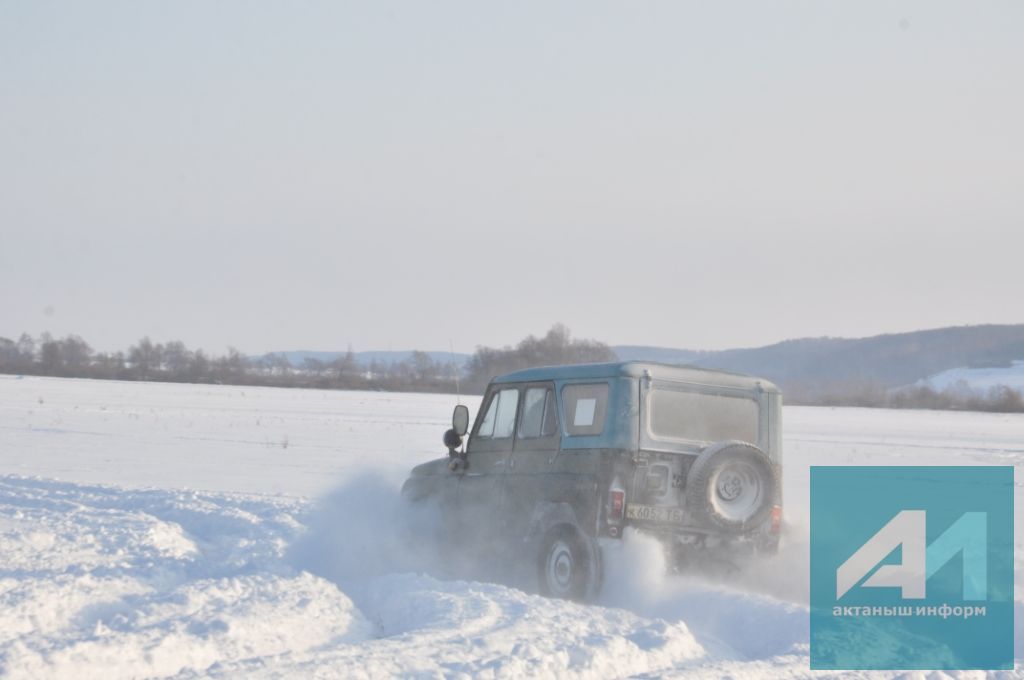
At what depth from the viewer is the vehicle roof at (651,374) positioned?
28.3 feet

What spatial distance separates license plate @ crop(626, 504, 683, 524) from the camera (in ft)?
27.3

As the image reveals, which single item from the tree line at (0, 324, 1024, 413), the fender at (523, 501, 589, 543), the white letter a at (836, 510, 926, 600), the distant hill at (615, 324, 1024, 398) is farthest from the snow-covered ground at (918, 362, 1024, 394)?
the fender at (523, 501, 589, 543)

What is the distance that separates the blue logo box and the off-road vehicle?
0.97m

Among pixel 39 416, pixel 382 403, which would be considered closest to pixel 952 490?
pixel 39 416

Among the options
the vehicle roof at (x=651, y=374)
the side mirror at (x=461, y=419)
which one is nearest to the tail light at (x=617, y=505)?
the vehicle roof at (x=651, y=374)

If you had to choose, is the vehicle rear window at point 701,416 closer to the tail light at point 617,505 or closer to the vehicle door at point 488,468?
the tail light at point 617,505

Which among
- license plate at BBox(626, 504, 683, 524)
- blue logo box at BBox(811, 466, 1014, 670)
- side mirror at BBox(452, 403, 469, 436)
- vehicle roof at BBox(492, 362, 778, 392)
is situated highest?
vehicle roof at BBox(492, 362, 778, 392)

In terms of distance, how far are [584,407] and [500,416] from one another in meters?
1.30

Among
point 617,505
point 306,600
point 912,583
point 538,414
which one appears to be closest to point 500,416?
point 538,414

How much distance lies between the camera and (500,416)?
10.0 meters

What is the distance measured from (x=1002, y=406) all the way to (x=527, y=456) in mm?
62459

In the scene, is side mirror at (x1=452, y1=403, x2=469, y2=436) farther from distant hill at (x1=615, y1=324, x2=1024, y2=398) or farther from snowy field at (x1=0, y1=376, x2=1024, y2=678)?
distant hill at (x1=615, y1=324, x2=1024, y2=398)

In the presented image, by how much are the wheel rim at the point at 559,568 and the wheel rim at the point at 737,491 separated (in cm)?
116

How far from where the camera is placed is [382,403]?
181ft
